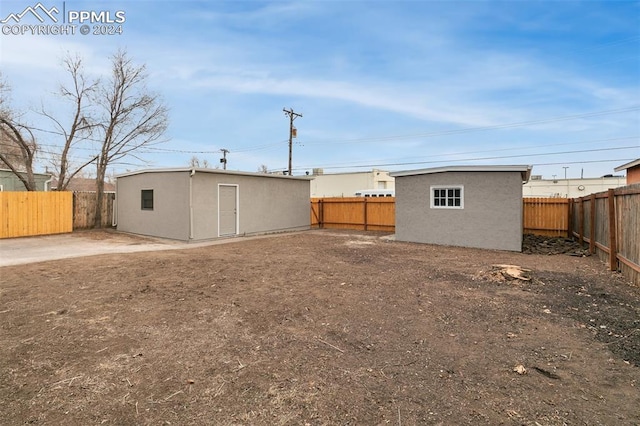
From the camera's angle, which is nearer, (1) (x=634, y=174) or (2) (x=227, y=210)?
(1) (x=634, y=174)

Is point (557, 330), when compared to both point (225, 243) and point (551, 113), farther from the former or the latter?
point (551, 113)

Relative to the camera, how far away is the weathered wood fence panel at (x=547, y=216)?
42.6ft

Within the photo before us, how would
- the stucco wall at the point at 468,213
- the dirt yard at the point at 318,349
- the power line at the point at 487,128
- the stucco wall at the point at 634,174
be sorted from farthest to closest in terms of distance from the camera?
the power line at the point at 487,128
the stucco wall at the point at 634,174
the stucco wall at the point at 468,213
the dirt yard at the point at 318,349

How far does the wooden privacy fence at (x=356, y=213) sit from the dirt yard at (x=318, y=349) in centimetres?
1020

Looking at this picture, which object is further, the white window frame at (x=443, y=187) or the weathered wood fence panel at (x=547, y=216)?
the weathered wood fence panel at (x=547, y=216)

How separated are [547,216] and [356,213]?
8.36 m

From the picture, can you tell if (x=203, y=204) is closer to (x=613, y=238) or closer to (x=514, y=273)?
(x=514, y=273)

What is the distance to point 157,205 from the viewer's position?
43.4 feet

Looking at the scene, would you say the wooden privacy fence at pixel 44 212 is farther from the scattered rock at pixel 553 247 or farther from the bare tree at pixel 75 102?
the scattered rock at pixel 553 247

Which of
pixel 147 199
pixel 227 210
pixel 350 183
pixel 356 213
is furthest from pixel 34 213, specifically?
pixel 350 183

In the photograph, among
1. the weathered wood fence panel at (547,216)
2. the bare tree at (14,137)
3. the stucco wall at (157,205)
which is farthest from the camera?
the bare tree at (14,137)

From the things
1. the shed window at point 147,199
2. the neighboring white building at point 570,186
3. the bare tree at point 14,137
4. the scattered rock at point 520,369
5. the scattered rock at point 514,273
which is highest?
the bare tree at point 14,137

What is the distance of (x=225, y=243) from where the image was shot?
1191 cm

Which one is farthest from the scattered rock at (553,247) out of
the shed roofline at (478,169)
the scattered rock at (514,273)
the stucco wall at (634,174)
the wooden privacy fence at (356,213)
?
the wooden privacy fence at (356,213)
